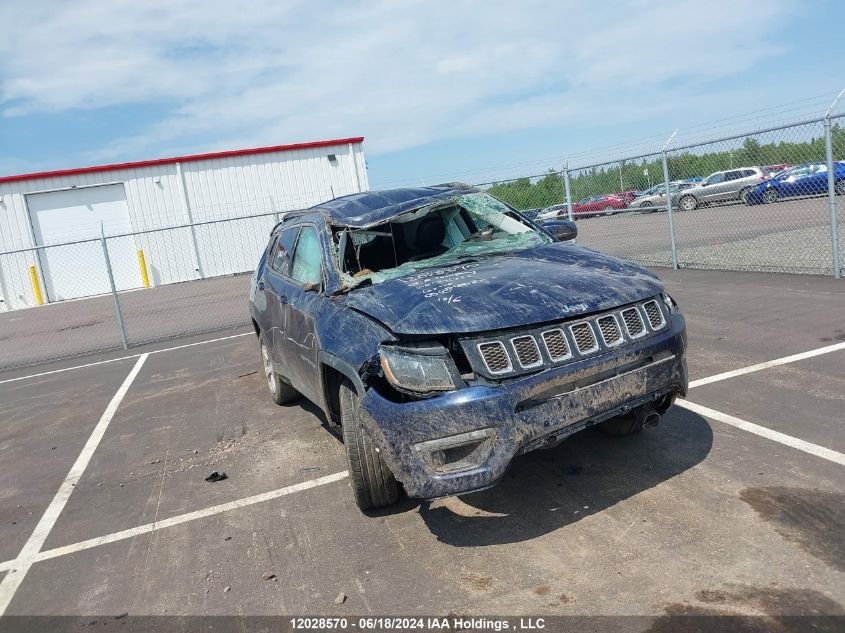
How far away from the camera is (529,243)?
15.8 feet

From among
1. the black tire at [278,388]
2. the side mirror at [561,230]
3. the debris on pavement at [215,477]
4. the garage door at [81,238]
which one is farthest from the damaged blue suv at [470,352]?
the garage door at [81,238]

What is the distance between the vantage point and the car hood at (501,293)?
3.38 meters

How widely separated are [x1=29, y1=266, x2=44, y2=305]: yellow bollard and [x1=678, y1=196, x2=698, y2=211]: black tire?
2121cm

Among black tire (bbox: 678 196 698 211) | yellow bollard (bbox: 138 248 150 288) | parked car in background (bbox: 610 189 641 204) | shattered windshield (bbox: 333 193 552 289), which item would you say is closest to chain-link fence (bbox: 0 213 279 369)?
yellow bollard (bbox: 138 248 150 288)

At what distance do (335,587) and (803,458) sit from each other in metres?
2.63

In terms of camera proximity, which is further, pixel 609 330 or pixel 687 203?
pixel 687 203

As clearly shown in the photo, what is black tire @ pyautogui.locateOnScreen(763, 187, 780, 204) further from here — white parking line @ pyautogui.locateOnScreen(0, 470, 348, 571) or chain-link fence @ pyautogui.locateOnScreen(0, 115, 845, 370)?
Answer: white parking line @ pyautogui.locateOnScreen(0, 470, 348, 571)

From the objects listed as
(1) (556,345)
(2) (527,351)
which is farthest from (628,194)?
(2) (527,351)

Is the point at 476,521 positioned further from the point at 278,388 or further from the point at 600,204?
the point at 600,204

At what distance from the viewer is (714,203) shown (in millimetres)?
16750

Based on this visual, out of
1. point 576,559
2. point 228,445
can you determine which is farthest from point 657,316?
point 228,445

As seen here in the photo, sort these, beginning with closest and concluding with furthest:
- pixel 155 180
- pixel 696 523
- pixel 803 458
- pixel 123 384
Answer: pixel 696 523
pixel 803 458
pixel 123 384
pixel 155 180

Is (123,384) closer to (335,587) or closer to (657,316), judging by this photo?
(335,587)

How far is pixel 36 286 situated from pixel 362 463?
25057 millimetres
